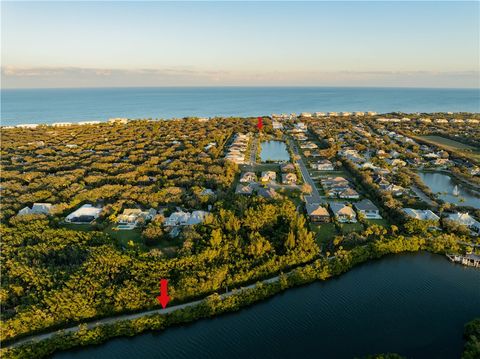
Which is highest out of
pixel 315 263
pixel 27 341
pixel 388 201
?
pixel 388 201

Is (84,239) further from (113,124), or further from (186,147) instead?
(113,124)

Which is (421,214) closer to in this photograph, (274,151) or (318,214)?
(318,214)

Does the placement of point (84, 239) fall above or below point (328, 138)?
below

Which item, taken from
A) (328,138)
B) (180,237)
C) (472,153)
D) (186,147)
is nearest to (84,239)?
(180,237)

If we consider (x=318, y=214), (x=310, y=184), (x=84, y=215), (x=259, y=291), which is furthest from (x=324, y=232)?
(x=84, y=215)

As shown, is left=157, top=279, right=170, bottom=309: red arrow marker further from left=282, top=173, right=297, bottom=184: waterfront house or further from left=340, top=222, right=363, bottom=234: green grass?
left=282, top=173, right=297, bottom=184: waterfront house

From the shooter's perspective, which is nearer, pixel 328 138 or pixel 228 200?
pixel 228 200

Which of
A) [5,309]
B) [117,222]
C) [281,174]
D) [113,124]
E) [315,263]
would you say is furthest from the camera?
[113,124]

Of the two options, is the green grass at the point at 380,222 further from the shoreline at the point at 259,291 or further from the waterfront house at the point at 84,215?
the waterfront house at the point at 84,215
